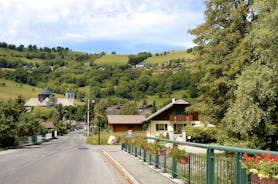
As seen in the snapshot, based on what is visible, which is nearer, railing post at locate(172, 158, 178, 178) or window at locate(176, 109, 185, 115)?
railing post at locate(172, 158, 178, 178)

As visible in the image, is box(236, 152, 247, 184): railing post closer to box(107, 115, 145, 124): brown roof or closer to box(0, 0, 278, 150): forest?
box(0, 0, 278, 150): forest

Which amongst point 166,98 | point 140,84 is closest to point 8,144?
point 166,98

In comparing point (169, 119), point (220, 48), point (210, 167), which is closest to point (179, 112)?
point (169, 119)

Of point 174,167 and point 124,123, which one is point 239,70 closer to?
point 174,167

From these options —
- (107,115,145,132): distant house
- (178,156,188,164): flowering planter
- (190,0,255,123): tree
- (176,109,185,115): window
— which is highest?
(190,0,255,123): tree

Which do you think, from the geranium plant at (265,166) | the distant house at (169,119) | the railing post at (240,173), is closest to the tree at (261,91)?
the railing post at (240,173)

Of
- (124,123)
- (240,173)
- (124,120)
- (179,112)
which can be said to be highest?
(179,112)

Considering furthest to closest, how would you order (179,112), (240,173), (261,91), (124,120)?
(124,120), (179,112), (261,91), (240,173)

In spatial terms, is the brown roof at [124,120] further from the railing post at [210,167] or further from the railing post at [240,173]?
the railing post at [240,173]

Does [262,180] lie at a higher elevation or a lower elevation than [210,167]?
higher

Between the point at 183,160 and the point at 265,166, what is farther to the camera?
the point at 183,160

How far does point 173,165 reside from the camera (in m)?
12.6

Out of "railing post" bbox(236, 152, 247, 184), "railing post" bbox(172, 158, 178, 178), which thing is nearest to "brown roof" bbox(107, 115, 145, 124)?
"railing post" bbox(172, 158, 178, 178)

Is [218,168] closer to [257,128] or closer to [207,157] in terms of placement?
[207,157]
